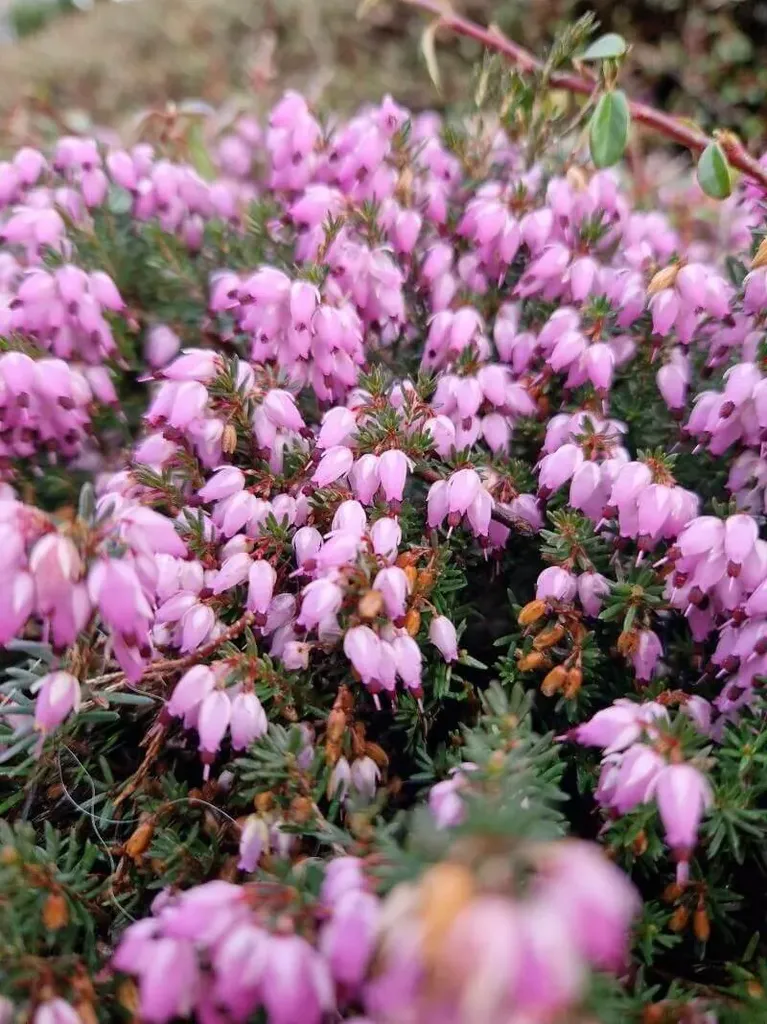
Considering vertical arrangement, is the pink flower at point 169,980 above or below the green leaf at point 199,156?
below

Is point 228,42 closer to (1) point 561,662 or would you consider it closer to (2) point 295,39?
(2) point 295,39

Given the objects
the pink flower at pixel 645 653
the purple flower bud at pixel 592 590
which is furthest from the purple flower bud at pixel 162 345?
the pink flower at pixel 645 653

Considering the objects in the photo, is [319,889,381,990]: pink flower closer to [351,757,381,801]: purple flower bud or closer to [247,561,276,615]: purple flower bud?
[351,757,381,801]: purple flower bud

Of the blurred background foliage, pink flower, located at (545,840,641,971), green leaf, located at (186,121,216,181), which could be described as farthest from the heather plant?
the blurred background foliage

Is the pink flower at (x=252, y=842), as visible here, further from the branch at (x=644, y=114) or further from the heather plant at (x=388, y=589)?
the branch at (x=644, y=114)

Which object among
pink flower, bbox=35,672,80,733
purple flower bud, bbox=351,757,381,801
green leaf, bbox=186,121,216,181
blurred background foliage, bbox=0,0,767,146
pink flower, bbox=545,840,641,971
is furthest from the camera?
blurred background foliage, bbox=0,0,767,146
